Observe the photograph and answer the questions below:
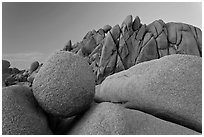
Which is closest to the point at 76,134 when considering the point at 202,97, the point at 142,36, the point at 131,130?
the point at 131,130

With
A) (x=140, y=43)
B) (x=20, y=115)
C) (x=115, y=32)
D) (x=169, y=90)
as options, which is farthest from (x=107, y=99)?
(x=115, y=32)

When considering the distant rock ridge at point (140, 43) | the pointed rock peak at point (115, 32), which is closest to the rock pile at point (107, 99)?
the distant rock ridge at point (140, 43)

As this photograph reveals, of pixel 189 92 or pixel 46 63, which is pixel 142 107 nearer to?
pixel 189 92

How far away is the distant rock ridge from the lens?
60.6ft

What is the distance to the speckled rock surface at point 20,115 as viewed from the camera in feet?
6.59

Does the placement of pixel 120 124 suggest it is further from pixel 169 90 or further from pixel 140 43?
pixel 140 43

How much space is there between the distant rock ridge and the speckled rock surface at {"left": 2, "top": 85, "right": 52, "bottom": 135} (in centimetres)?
1637

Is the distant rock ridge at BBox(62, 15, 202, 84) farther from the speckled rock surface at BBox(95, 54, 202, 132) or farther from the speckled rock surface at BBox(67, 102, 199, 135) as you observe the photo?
the speckled rock surface at BBox(67, 102, 199, 135)

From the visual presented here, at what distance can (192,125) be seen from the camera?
230 cm

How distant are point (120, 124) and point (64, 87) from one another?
60cm

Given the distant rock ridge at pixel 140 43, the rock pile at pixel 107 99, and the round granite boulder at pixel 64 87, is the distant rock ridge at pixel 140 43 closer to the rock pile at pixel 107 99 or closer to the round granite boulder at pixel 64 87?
the rock pile at pixel 107 99

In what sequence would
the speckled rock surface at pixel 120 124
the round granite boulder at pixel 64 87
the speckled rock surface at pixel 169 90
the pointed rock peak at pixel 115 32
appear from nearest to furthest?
the speckled rock surface at pixel 120 124
the round granite boulder at pixel 64 87
the speckled rock surface at pixel 169 90
the pointed rock peak at pixel 115 32

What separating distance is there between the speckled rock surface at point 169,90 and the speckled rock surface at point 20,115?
3.01 feet

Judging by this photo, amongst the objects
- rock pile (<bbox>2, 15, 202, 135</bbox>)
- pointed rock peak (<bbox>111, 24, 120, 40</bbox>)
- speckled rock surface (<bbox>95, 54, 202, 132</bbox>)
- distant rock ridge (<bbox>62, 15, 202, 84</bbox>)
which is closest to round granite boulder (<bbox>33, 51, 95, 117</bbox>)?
rock pile (<bbox>2, 15, 202, 135</bbox>)
